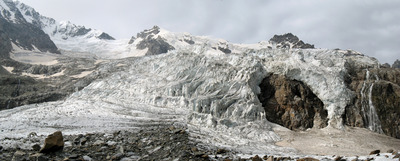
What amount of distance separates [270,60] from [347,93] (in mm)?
9118

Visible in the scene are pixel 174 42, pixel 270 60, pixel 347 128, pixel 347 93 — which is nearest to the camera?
pixel 347 128

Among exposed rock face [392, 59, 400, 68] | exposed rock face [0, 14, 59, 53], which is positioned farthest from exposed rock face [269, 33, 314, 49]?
exposed rock face [0, 14, 59, 53]

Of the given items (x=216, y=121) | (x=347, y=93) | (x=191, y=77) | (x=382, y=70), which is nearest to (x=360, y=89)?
(x=347, y=93)

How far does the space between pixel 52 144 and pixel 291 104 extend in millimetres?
22775

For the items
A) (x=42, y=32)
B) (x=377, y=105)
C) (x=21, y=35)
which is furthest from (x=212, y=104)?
(x=42, y=32)

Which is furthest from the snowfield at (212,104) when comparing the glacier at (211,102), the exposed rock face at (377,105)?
the exposed rock face at (377,105)

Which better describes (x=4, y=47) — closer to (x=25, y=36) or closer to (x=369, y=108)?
(x=25, y=36)

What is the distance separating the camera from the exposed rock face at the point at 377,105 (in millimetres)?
24953

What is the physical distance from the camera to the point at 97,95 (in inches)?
1283

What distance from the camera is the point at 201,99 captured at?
25391 mm

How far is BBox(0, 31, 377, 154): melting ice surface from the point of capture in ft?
68.2

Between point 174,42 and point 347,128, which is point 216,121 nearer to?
point 347,128

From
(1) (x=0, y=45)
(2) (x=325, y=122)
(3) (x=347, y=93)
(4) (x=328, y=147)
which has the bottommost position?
(4) (x=328, y=147)

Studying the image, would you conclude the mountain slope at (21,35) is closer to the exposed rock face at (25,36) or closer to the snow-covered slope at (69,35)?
the exposed rock face at (25,36)
